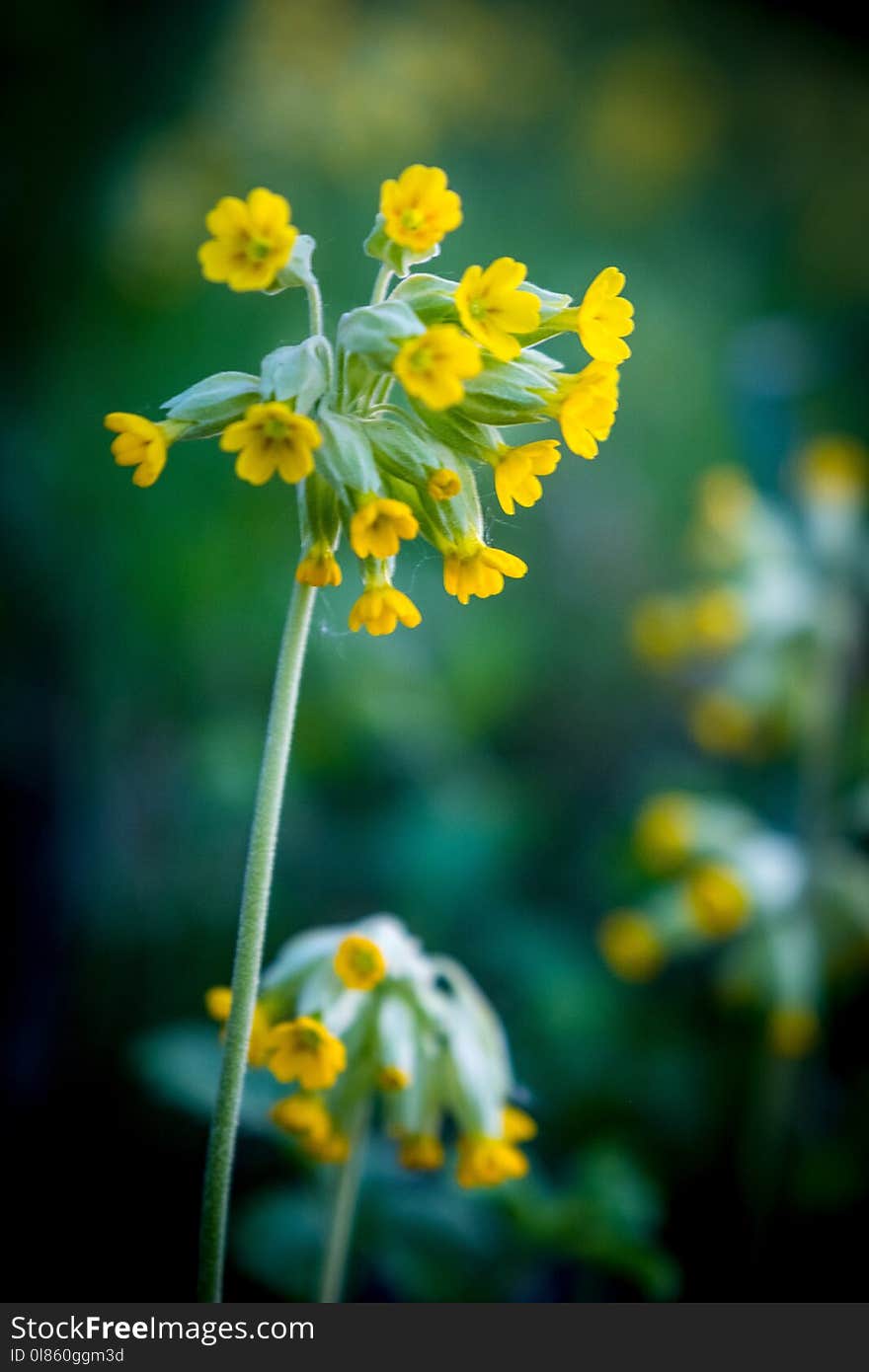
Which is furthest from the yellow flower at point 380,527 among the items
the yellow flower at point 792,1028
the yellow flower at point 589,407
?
the yellow flower at point 792,1028

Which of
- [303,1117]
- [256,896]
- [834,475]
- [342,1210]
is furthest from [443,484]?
[834,475]

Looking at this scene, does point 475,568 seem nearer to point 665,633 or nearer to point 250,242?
point 250,242

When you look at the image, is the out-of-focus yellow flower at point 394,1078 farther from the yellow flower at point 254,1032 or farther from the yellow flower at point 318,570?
the yellow flower at point 318,570

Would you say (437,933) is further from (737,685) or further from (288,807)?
(737,685)
